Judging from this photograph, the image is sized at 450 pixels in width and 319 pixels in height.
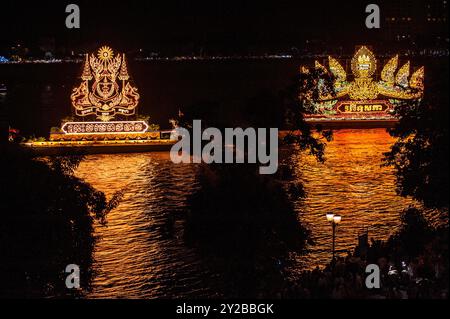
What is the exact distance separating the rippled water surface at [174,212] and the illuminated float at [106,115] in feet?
4.56

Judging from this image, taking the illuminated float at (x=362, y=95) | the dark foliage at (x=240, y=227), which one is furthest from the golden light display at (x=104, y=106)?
the dark foliage at (x=240, y=227)

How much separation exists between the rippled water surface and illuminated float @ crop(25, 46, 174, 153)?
4.56ft

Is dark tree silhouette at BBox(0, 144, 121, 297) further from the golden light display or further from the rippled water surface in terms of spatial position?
the golden light display

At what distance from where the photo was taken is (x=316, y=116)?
3922 cm

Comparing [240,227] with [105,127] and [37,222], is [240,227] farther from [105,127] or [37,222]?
[105,127]

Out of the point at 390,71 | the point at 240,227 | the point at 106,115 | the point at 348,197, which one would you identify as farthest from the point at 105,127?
the point at 240,227

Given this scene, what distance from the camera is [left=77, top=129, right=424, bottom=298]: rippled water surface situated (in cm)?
1697

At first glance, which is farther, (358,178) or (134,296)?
(358,178)

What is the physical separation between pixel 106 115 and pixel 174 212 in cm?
1253

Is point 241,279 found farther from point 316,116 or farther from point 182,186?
point 316,116

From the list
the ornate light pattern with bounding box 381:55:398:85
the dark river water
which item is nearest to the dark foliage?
the dark river water

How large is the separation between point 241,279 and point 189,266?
6.88 ft

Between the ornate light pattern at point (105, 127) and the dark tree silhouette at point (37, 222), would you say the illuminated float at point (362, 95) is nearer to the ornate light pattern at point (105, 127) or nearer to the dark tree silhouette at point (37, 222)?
the ornate light pattern at point (105, 127)
